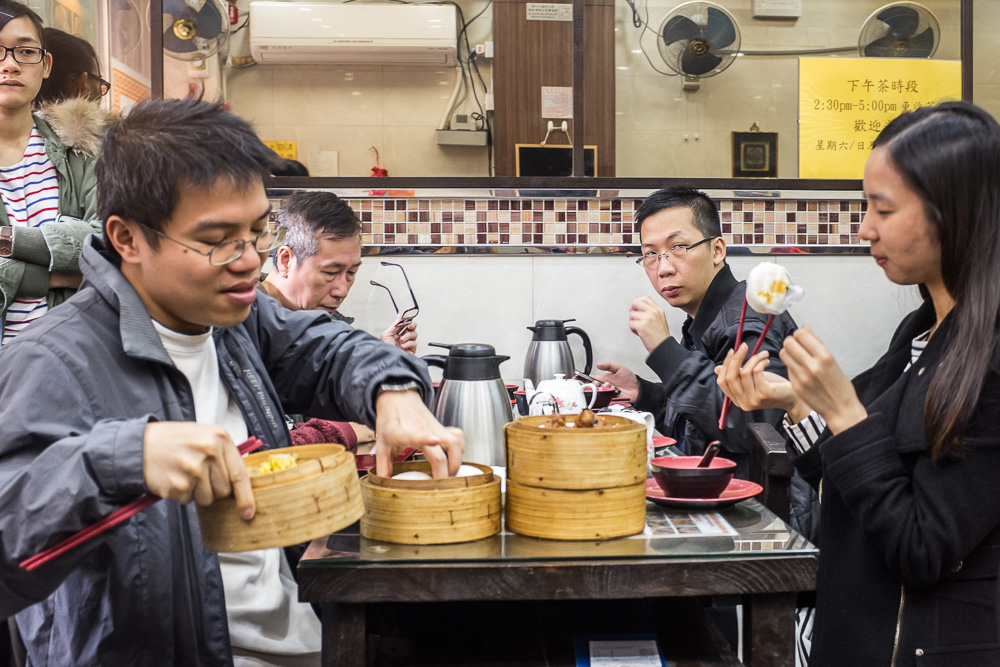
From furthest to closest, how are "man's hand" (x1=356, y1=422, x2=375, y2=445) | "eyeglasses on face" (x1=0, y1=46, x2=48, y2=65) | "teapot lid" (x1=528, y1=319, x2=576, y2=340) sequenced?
"teapot lid" (x1=528, y1=319, x2=576, y2=340) < "man's hand" (x1=356, y1=422, x2=375, y2=445) < "eyeglasses on face" (x1=0, y1=46, x2=48, y2=65)

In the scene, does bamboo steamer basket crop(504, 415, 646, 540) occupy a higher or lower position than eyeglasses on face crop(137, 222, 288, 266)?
lower

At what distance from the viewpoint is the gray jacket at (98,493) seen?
107 centimetres

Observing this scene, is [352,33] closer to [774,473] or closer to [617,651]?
[774,473]

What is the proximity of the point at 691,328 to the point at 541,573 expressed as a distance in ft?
6.08

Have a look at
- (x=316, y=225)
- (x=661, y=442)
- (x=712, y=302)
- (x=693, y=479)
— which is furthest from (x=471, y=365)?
(x=712, y=302)

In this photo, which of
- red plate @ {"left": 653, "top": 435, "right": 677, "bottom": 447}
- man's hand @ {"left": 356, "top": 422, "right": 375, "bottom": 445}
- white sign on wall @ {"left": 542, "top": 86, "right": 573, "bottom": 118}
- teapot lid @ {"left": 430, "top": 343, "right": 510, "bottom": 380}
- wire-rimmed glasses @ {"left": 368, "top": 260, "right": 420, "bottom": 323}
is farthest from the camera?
white sign on wall @ {"left": 542, "top": 86, "right": 573, "bottom": 118}

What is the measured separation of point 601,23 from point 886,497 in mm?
3072

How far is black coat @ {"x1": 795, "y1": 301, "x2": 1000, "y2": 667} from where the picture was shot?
1.38 meters

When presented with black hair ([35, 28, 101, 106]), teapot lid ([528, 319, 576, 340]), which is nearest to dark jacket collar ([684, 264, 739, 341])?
teapot lid ([528, 319, 576, 340])

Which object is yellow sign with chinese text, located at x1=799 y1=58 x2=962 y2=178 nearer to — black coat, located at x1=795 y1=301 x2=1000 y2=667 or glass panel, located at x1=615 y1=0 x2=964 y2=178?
glass panel, located at x1=615 y1=0 x2=964 y2=178

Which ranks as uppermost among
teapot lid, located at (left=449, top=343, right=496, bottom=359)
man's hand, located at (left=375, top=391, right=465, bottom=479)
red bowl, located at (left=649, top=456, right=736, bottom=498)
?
teapot lid, located at (left=449, top=343, right=496, bottom=359)

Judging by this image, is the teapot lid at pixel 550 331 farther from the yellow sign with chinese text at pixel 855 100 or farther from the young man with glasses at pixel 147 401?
the young man with glasses at pixel 147 401

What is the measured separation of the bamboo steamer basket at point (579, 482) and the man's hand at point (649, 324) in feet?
4.71

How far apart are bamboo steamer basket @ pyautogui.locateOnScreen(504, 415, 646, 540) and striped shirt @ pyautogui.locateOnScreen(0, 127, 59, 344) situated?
1.70 m
